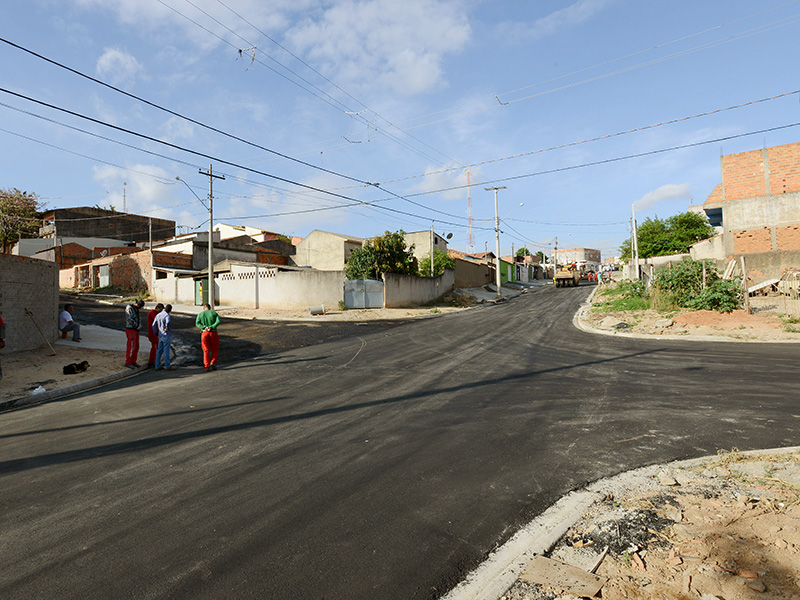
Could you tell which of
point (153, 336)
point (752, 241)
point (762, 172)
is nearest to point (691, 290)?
point (752, 241)

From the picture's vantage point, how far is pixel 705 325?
49.8ft

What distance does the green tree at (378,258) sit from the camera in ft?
97.8

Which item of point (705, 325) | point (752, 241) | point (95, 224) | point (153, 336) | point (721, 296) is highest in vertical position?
point (95, 224)

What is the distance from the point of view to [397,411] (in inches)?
255

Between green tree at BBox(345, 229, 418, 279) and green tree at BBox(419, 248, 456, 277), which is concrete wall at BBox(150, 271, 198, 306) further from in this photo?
green tree at BBox(419, 248, 456, 277)

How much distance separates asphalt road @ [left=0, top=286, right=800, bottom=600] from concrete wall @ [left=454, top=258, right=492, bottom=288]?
1399 inches

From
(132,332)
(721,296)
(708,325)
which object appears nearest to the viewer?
(132,332)

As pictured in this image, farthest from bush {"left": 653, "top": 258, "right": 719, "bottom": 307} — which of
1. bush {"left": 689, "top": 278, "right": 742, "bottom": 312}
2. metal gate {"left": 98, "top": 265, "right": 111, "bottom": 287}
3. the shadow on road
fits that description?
metal gate {"left": 98, "top": 265, "right": 111, "bottom": 287}

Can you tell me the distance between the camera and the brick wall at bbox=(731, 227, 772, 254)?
2412 cm

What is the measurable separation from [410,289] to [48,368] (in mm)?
23642

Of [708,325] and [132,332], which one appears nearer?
[132,332]

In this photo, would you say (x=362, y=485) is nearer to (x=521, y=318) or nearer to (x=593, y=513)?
(x=593, y=513)

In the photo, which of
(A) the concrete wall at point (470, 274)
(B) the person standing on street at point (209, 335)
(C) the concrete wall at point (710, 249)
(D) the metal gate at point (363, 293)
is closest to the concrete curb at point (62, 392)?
(B) the person standing on street at point (209, 335)

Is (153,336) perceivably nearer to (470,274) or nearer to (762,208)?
(762,208)
